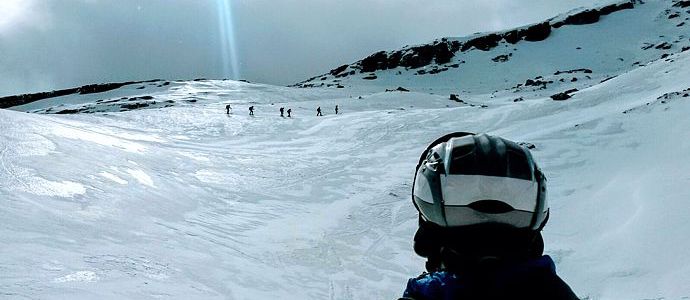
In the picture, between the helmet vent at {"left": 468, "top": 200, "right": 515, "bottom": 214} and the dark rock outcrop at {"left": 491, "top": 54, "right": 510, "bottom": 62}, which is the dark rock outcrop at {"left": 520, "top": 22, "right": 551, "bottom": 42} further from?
the helmet vent at {"left": 468, "top": 200, "right": 515, "bottom": 214}

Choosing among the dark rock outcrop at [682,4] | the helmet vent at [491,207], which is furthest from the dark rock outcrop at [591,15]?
the helmet vent at [491,207]

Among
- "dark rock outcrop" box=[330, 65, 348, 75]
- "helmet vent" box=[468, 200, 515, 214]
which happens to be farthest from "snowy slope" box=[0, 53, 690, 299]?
"dark rock outcrop" box=[330, 65, 348, 75]

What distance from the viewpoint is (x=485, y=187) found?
185 cm

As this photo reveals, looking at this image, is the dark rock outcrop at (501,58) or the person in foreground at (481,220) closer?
the person in foreground at (481,220)

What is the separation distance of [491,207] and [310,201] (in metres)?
12.5

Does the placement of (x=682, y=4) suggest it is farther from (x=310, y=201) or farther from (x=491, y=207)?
(x=491, y=207)

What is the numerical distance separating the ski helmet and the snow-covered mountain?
511 cm

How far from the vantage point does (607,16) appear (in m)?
94.4

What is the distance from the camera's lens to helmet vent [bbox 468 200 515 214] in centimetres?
185

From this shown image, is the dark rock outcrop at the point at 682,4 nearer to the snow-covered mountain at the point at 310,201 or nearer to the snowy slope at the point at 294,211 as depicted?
the snow-covered mountain at the point at 310,201

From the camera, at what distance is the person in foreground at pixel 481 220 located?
1725 millimetres

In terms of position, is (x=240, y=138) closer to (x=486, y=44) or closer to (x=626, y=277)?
(x=626, y=277)

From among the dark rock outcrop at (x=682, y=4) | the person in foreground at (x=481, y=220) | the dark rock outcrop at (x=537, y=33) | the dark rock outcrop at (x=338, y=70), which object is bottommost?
the person in foreground at (x=481, y=220)

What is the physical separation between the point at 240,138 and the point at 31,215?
19423 mm
